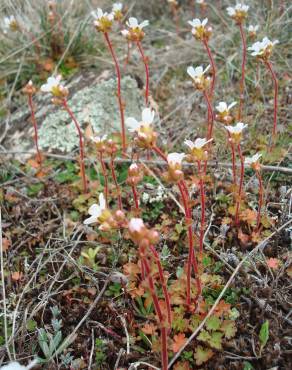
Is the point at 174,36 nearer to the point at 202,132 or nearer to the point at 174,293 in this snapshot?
the point at 202,132

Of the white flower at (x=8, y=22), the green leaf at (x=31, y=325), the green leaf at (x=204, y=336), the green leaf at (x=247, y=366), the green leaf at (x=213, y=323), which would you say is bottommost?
the green leaf at (x=247, y=366)

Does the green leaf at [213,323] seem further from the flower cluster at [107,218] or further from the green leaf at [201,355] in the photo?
the flower cluster at [107,218]

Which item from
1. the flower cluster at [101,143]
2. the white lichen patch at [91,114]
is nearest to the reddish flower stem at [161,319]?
the flower cluster at [101,143]

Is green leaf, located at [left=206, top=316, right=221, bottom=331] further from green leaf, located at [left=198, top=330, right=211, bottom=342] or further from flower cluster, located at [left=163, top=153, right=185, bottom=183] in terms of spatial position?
flower cluster, located at [left=163, top=153, right=185, bottom=183]

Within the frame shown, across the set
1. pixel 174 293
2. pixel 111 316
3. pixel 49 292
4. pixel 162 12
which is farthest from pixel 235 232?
pixel 162 12

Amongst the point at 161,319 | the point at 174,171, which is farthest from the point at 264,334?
the point at 174,171
